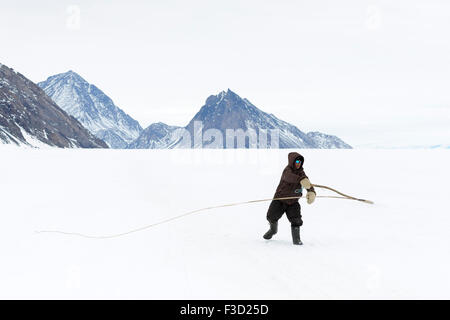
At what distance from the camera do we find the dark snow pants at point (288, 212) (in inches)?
330

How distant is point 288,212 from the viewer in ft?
27.7

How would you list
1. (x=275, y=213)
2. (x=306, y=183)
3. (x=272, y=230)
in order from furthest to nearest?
1. (x=272, y=230)
2. (x=275, y=213)
3. (x=306, y=183)

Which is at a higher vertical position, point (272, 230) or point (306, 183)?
point (306, 183)

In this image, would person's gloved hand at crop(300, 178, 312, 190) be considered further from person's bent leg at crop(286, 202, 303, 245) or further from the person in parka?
person's bent leg at crop(286, 202, 303, 245)

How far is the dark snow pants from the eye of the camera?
8.38 meters

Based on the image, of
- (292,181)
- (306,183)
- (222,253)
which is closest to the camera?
(222,253)

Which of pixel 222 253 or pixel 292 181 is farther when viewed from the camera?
pixel 292 181

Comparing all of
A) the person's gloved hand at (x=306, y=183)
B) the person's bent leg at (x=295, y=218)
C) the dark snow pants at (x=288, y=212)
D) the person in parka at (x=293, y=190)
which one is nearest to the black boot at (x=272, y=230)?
the dark snow pants at (x=288, y=212)

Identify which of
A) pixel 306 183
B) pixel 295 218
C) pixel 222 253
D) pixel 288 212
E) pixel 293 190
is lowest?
pixel 222 253

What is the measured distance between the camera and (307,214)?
523 inches

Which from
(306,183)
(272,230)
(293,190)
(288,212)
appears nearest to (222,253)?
(272,230)

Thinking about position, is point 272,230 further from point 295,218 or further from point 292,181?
point 292,181
